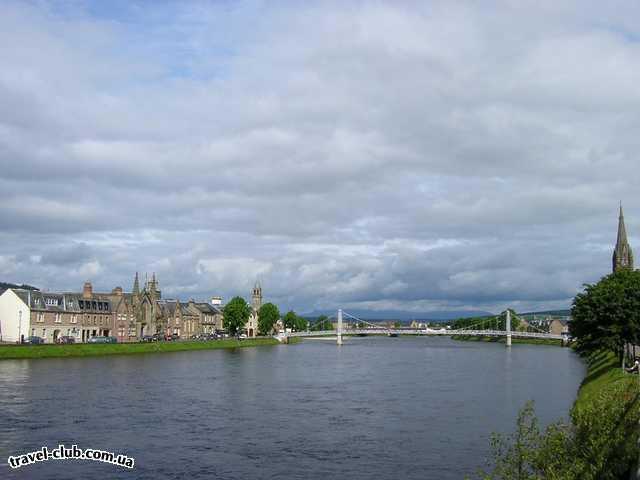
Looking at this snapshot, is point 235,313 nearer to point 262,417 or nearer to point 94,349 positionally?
point 94,349

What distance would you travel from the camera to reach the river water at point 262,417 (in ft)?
126

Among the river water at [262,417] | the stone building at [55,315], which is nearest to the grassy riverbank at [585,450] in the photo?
the river water at [262,417]

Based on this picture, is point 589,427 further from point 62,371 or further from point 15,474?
point 62,371

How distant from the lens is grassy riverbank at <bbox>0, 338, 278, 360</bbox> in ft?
317

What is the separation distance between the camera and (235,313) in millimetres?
176375

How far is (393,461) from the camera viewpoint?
40.0m

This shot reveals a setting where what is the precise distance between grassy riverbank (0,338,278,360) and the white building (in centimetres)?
1472

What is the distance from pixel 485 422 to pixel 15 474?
33.3 meters

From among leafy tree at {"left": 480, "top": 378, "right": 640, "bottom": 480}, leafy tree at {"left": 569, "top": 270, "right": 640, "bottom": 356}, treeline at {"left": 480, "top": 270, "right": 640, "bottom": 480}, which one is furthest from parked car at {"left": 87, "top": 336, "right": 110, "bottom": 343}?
leafy tree at {"left": 480, "top": 378, "right": 640, "bottom": 480}

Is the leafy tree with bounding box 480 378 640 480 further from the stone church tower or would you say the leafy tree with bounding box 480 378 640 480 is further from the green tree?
the stone church tower

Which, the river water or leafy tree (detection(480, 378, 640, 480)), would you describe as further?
the river water

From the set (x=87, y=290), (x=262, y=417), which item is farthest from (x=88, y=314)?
(x=262, y=417)

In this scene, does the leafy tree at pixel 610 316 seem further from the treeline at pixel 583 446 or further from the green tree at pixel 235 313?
the green tree at pixel 235 313

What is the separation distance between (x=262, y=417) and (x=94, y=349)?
6356cm
